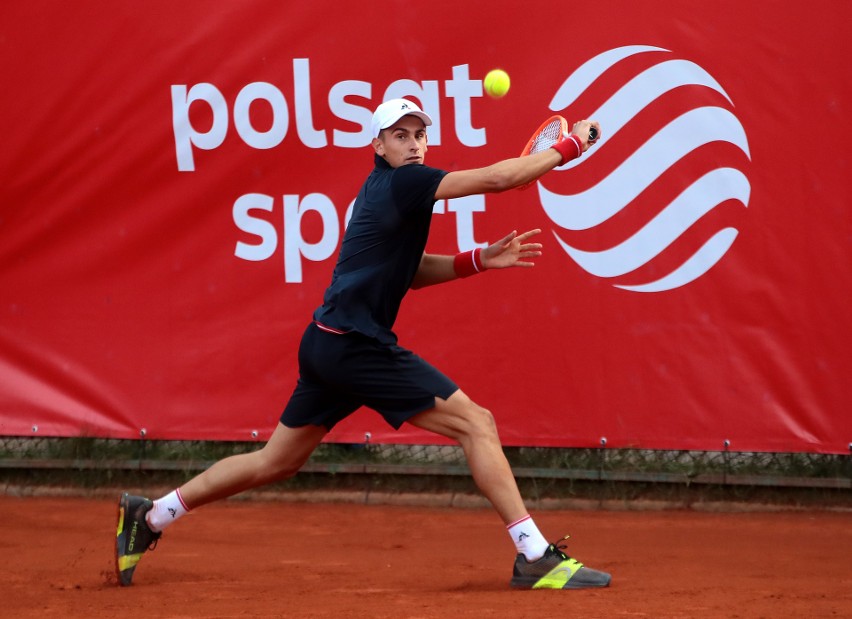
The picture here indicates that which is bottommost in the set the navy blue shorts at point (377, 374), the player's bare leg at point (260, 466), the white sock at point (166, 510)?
the white sock at point (166, 510)

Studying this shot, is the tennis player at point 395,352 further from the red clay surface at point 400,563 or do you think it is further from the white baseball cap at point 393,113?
the red clay surface at point 400,563

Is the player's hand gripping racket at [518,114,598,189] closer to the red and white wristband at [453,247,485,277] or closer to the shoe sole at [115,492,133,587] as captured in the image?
the red and white wristband at [453,247,485,277]

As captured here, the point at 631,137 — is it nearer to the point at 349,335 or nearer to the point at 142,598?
the point at 349,335

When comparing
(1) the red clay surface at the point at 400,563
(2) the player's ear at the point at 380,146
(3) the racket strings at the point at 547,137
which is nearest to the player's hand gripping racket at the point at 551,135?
(3) the racket strings at the point at 547,137

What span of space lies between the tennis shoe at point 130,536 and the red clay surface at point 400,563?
0.09 m

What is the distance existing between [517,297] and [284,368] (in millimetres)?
1102

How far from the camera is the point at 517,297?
5.46 metres

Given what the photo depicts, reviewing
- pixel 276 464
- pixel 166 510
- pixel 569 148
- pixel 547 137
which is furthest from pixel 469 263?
pixel 166 510

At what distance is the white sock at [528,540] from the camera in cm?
391

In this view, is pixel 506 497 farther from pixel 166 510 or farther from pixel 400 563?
pixel 166 510

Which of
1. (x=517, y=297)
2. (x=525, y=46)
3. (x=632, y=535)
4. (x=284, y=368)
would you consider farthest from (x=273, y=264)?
(x=632, y=535)

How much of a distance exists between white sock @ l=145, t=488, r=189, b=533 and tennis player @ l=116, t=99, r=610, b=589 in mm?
153

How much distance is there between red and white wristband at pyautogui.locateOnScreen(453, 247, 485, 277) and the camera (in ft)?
13.8

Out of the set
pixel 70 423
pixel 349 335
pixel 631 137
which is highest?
pixel 631 137
